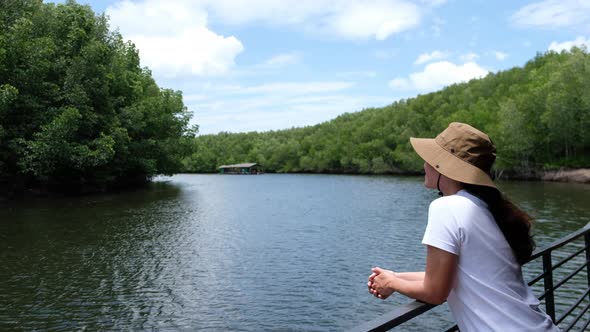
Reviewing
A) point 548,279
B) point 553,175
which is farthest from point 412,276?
point 553,175

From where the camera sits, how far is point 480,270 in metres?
2.01

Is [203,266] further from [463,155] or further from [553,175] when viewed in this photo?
[553,175]

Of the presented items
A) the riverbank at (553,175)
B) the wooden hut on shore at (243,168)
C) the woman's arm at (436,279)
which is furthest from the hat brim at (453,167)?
the wooden hut on shore at (243,168)

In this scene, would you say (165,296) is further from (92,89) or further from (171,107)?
(171,107)

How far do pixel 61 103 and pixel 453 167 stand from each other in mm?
39806

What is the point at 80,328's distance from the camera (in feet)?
33.2

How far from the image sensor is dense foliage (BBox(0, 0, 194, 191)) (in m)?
32.8

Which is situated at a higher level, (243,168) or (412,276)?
(412,276)

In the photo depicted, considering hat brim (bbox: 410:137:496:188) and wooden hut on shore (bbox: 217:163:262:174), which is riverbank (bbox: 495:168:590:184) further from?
wooden hut on shore (bbox: 217:163:262:174)

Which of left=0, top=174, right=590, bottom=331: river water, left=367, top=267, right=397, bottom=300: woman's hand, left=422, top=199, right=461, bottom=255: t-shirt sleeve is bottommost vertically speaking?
left=0, top=174, right=590, bottom=331: river water

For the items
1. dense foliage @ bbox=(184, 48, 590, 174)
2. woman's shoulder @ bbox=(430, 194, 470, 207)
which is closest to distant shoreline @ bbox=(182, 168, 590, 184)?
dense foliage @ bbox=(184, 48, 590, 174)

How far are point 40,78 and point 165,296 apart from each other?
2849 centimetres

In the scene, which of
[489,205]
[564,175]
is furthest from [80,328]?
[564,175]

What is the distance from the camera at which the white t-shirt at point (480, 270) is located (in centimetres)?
197
